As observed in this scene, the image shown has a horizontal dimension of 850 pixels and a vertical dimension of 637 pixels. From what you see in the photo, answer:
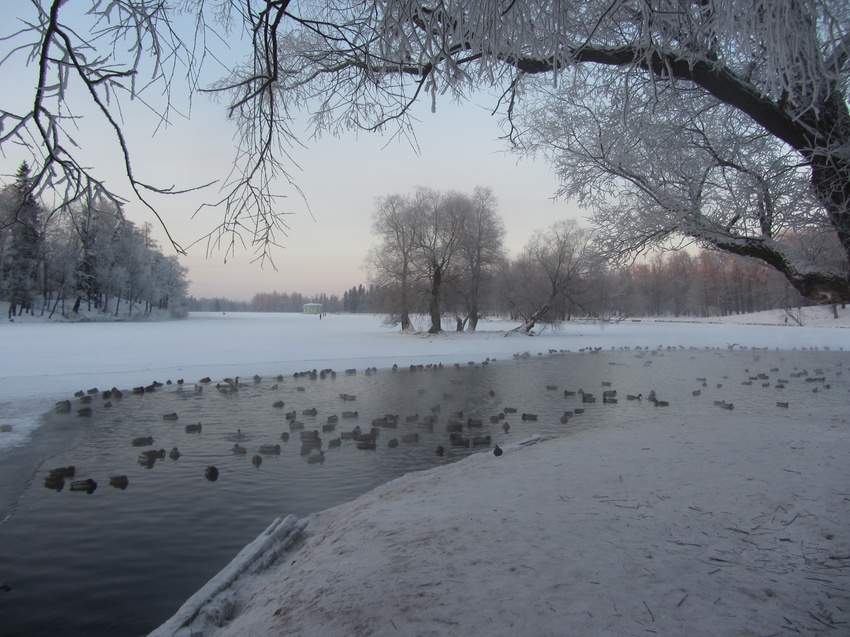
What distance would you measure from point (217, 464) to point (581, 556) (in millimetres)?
4569

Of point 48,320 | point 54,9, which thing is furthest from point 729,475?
point 48,320

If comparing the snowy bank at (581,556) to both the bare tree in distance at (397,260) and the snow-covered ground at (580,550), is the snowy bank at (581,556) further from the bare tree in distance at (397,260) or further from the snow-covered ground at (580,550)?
the bare tree in distance at (397,260)

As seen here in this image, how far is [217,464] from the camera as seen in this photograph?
18.4 ft

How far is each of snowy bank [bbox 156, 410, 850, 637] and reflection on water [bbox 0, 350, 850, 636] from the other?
935 mm

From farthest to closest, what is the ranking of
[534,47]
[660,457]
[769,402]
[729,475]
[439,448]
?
[769,402]
[439,448]
[660,457]
[729,475]
[534,47]

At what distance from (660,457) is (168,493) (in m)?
4.61

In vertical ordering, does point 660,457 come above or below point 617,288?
below

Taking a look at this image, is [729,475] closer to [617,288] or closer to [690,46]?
[690,46]

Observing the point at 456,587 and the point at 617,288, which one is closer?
the point at 456,587

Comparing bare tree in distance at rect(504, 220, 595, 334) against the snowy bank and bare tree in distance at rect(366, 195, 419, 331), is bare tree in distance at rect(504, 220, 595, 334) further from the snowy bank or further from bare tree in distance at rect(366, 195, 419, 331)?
the snowy bank

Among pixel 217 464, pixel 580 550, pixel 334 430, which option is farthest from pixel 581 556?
pixel 334 430

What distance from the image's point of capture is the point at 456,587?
6.89 ft

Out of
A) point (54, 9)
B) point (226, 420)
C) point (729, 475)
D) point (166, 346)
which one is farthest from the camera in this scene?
point (166, 346)

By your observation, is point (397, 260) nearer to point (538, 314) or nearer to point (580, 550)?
point (538, 314)
